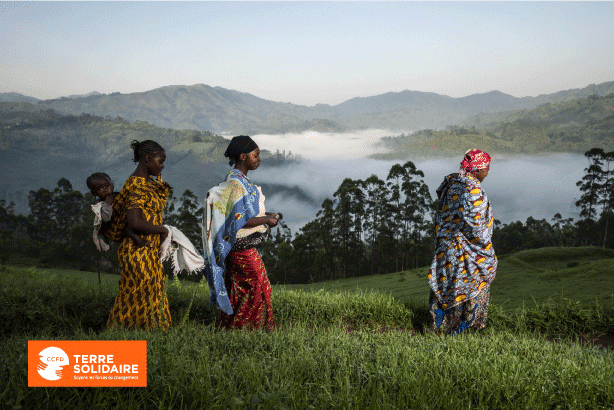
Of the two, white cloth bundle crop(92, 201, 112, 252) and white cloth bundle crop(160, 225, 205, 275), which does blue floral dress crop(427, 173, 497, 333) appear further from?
white cloth bundle crop(92, 201, 112, 252)

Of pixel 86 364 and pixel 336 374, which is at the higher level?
pixel 86 364

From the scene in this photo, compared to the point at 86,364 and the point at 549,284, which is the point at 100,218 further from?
the point at 549,284

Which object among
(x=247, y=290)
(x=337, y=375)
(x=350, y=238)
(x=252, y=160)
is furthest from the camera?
(x=350, y=238)

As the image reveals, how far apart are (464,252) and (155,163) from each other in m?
4.02

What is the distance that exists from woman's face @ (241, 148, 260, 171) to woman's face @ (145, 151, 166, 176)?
3.03 feet

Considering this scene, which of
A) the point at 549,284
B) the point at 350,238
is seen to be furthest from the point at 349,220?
the point at 549,284

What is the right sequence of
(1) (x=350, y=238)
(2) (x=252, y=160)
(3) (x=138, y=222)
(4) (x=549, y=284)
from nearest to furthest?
(3) (x=138, y=222), (2) (x=252, y=160), (4) (x=549, y=284), (1) (x=350, y=238)

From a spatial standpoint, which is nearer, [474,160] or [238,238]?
[238,238]

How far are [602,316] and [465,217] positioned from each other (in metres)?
2.66

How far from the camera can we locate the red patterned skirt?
4719 millimetres

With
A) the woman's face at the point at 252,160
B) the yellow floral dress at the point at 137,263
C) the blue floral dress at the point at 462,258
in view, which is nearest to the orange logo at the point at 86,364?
the yellow floral dress at the point at 137,263

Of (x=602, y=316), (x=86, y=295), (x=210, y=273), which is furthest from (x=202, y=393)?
(x=602, y=316)

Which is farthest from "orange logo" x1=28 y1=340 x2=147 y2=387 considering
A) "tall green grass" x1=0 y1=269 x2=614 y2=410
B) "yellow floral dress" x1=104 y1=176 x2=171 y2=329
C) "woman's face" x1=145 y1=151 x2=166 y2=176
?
"woman's face" x1=145 y1=151 x2=166 y2=176

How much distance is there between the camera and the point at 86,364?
2809 mm
